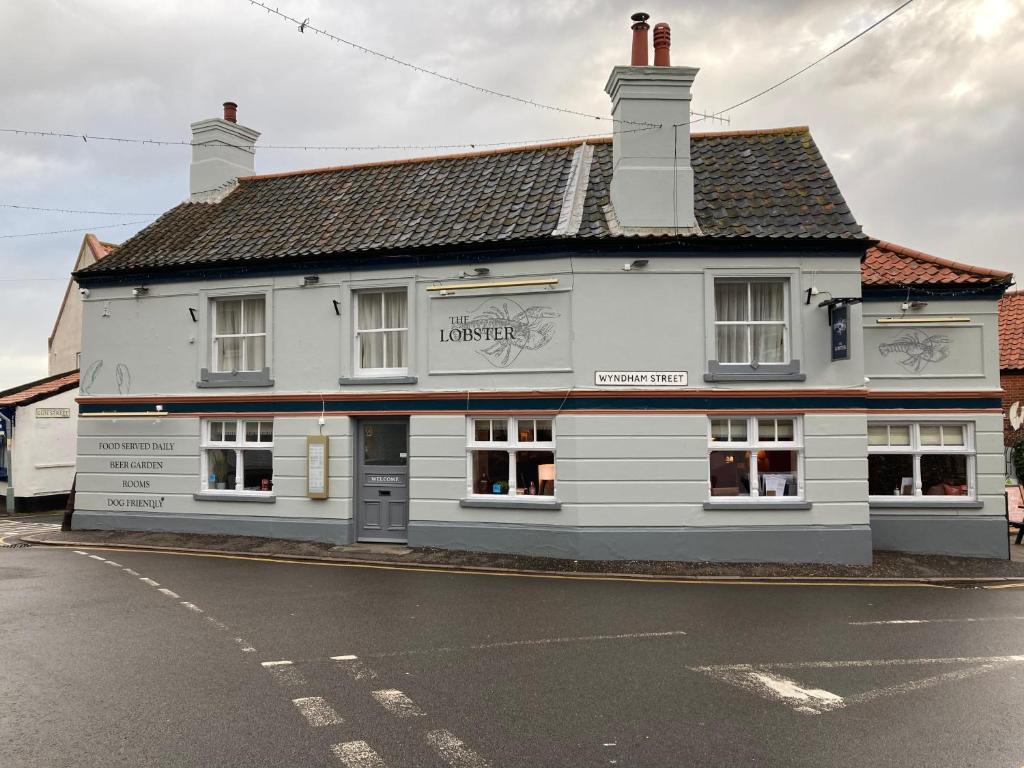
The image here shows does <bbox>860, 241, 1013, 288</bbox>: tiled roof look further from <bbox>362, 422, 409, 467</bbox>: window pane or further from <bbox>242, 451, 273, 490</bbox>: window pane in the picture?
<bbox>242, 451, 273, 490</bbox>: window pane

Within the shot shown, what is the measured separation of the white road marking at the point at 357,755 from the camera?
5109 millimetres

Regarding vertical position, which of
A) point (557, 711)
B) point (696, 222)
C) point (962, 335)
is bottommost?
point (557, 711)

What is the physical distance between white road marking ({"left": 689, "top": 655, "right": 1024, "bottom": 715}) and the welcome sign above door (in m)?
7.18

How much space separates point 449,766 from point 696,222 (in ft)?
36.1

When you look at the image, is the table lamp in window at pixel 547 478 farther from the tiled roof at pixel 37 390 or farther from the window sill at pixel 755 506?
the tiled roof at pixel 37 390

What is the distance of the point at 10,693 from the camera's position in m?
6.45

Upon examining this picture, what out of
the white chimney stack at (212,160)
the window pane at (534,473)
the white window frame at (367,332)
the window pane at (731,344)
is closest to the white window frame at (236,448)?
the white window frame at (367,332)

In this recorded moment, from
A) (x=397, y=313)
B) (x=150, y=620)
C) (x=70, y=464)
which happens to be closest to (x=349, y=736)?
(x=150, y=620)

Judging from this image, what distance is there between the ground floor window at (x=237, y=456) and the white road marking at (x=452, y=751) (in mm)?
10950

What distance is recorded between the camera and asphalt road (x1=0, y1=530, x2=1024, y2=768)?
5.38 m

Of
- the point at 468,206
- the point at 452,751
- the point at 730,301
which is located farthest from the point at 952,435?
the point at 452,751

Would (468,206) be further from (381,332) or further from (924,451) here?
(924,451)

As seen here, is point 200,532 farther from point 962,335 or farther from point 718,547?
point 962,335

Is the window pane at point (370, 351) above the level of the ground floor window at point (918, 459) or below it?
above
